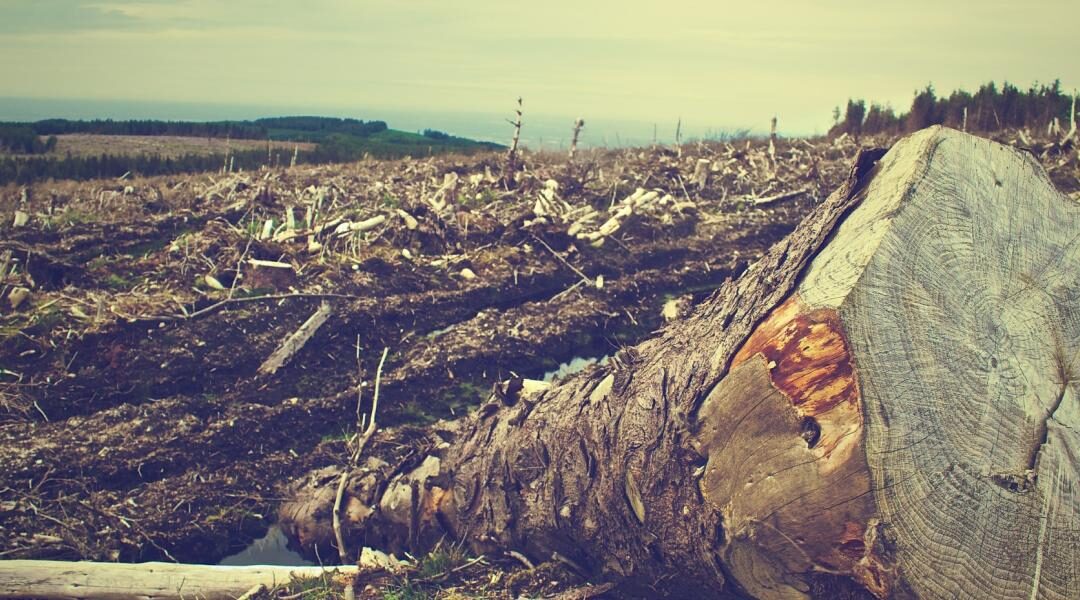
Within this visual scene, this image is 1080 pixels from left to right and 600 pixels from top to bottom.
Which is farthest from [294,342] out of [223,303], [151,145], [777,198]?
[151,145]

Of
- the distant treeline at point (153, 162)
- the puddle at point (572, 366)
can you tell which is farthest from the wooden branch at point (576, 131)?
the puddle at point (572, 366)

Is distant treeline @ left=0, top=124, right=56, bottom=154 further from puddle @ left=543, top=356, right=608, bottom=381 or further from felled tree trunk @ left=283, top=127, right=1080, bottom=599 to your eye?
felled tree trunk @ left=283, top=127, right=1080, bottom=599

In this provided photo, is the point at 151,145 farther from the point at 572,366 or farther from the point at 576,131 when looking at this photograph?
the point at 572,366

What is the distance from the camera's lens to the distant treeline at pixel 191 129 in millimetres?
21594

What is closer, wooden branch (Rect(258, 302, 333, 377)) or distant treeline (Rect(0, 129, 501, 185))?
wooden branch (Rect(258, 302, 333, 377))

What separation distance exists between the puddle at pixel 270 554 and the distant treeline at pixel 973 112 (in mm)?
14097

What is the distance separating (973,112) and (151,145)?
22918mm

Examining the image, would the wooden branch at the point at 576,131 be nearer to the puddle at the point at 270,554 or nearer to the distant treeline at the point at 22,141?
the puddle at the point at 270,554

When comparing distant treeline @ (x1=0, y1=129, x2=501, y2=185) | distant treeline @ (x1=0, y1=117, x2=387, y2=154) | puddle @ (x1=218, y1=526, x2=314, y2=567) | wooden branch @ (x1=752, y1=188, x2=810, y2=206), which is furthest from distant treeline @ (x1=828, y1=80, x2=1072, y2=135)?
distant treeline @ (x1=0, y1=117, x2=387, y2=154)

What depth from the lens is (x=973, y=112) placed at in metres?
17.3

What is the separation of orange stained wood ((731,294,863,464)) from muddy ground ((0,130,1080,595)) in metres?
1.78

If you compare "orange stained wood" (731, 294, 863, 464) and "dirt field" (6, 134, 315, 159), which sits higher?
"dirt field" (6, 134, 315, 159)

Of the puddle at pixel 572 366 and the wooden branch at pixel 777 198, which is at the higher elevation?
the wooden branch at pixel 777 198

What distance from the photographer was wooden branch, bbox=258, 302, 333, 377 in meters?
6.62
